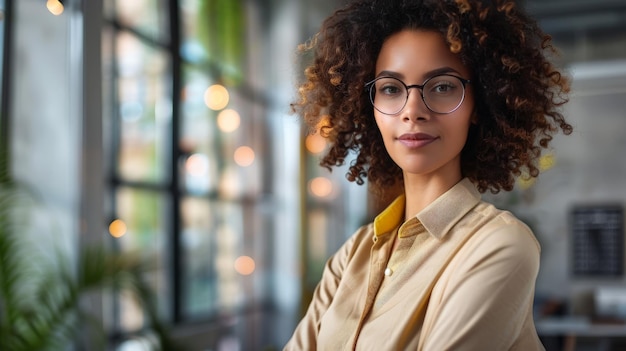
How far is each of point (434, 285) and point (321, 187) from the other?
7.42 m

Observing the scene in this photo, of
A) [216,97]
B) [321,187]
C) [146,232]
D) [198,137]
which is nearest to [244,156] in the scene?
[216,97]

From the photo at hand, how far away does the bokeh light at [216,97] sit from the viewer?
21.6ft

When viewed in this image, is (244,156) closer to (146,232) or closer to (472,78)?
(146,232)

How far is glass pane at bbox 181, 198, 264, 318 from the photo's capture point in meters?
6.31

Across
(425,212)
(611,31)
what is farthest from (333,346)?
(611,31)

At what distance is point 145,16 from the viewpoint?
18.7 ft

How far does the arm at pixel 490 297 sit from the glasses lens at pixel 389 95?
0.24 metres

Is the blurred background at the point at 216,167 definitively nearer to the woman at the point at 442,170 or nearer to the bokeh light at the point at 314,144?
the bokeh light at the point at 314,144

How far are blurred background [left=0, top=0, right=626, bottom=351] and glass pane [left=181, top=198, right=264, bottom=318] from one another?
0.06 feet

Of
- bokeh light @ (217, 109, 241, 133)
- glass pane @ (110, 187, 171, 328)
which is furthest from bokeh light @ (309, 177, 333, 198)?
glass pane @ (110, 187, 171, 328)

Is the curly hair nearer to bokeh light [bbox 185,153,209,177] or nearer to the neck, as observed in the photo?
the neck

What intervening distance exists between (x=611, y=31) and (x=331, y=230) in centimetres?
413

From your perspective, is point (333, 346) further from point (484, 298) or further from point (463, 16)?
point (463, 16)

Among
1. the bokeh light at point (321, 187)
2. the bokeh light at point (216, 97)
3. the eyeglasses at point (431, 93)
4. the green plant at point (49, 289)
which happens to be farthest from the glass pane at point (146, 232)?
the eyeglasses at point (431, 93)
